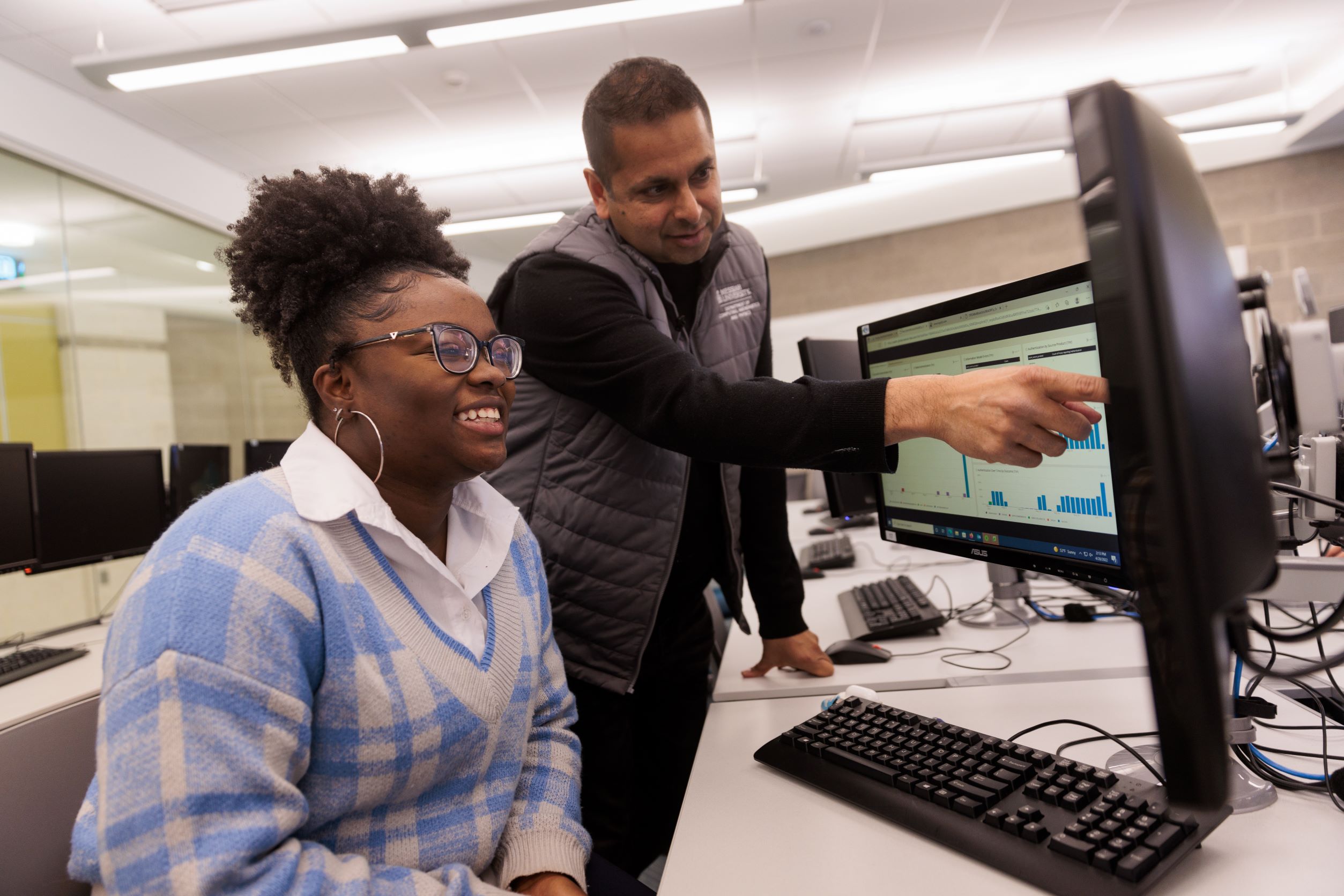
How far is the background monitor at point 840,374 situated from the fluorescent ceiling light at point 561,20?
181cm

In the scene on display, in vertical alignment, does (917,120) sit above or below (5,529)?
above

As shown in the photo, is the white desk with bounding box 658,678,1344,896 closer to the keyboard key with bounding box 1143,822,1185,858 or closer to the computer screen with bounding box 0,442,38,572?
the keyboard key with bounding box 1143,822,1185,858

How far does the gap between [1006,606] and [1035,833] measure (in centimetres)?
87

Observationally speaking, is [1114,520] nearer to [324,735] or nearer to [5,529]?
[324,735]

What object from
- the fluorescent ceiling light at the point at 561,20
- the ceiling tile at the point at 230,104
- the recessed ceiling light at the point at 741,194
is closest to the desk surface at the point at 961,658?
the fluorescent ceiling light at the point at 561,20

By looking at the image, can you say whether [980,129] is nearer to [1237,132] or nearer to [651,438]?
[1237,132]

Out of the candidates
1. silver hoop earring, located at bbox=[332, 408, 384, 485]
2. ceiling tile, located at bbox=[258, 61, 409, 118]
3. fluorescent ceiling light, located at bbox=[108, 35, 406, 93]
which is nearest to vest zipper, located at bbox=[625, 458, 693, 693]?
silver hoop earring, located at bbox=[332, 408, 384, 485]

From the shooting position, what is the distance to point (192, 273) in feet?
16.7

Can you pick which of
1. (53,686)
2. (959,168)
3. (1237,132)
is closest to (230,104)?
(53,686)

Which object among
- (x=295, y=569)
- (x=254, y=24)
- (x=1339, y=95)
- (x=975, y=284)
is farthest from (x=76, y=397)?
(x=1339, y=95)

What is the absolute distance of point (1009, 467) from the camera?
1059 mm

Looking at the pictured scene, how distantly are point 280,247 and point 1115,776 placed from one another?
106 cm

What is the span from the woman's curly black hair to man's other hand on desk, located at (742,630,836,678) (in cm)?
77

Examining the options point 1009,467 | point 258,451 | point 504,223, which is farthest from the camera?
point 504,223
